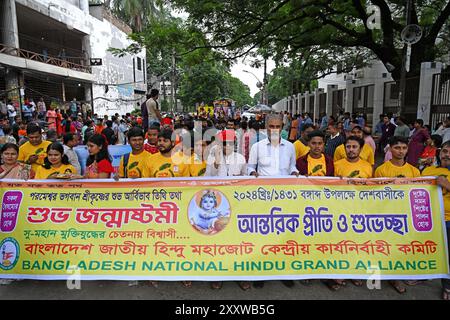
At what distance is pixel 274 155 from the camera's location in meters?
3.95

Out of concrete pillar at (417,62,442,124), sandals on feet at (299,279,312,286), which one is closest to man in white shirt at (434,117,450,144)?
concrete pillar at (417,62,442,124)

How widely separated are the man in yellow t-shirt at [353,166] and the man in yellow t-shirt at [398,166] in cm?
16

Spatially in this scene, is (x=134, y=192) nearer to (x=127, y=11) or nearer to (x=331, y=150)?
(x=331, y=150)

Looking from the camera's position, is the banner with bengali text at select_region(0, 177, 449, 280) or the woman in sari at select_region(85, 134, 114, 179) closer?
the banner with bengali text at select_region(0, 177, 449, 280)

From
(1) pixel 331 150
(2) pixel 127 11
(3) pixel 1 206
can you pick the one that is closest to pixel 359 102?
(1) pixel 331 150

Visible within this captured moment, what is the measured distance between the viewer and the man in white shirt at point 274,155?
Answer: 3930mm

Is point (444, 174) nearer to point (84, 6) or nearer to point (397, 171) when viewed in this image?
point (397, 171)

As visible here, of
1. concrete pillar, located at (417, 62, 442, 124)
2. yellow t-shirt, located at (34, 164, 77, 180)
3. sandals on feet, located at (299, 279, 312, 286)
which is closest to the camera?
sandals on feet, located at (299, 279, 312, 286)

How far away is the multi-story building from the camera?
16.0 meters

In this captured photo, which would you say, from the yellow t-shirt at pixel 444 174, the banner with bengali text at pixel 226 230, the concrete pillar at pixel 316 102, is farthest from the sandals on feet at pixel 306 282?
the concrete pillar at pixel 316 102

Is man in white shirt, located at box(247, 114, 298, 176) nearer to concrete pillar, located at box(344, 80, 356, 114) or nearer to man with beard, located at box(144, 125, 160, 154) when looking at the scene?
man with beard, located at box(144, 125, 160, 154)

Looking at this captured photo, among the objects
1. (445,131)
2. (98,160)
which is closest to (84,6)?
(98,160)

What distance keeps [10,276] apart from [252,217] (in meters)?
2.44

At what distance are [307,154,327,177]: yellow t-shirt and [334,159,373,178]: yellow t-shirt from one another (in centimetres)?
14
